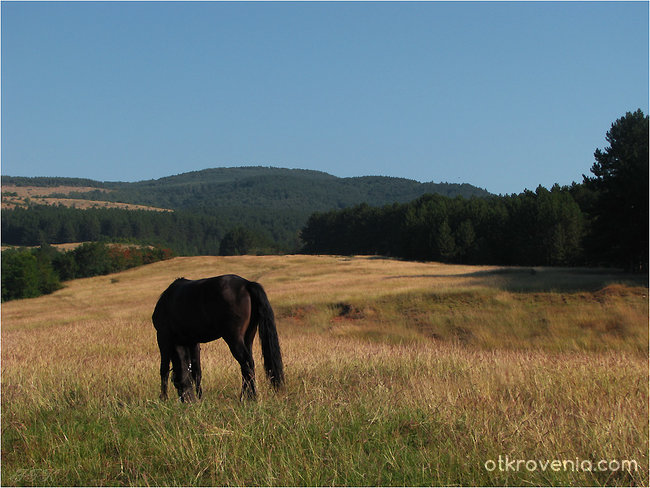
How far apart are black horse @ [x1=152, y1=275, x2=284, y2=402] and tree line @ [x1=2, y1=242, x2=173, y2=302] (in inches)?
3121

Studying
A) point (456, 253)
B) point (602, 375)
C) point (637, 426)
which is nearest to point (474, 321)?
point (602, 375)

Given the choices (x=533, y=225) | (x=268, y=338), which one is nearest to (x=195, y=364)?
(x=268, y=338)

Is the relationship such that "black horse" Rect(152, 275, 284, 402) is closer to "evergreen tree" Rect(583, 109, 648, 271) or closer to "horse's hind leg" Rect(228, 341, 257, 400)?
"horse's hind leg" Rect(228, 341, 257, 400)

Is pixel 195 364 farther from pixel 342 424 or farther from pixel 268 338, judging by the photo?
pixel 342 424

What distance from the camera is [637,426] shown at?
500cm

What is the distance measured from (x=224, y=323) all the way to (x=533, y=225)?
8298cm

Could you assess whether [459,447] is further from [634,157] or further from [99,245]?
[99,245]

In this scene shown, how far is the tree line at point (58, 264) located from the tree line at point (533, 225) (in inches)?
1816

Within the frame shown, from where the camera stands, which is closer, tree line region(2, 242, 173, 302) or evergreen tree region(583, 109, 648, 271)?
evergreen tree region(583, 109, 648, 271)

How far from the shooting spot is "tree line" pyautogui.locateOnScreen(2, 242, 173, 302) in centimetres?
7719

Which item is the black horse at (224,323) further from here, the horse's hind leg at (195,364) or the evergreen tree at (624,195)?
the evergreen tree at (624,195)

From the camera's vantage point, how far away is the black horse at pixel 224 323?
21.6 ft

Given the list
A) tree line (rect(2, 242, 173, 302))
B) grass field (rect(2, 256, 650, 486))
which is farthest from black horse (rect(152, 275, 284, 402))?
tree line (rect(2, 242, 173, 302))

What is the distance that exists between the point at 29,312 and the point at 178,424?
151 feet
